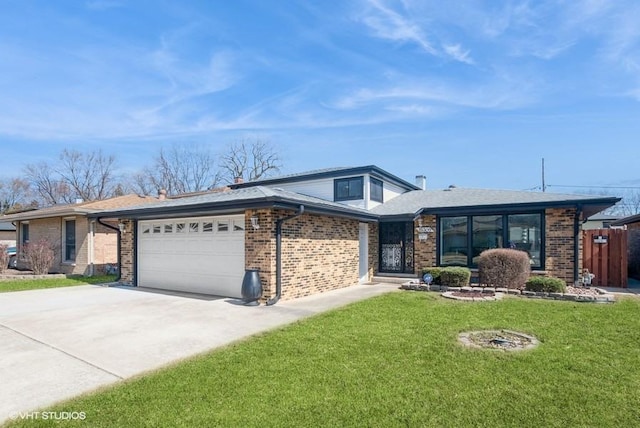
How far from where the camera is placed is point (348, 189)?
15.2 meters

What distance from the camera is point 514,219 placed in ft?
40.3

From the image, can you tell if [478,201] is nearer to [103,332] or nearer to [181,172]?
[103,332]

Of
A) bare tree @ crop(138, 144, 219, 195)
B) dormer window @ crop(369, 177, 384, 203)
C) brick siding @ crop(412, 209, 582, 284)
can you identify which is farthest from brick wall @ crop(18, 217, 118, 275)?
bare tree @ crop(138, 144, 219, 195)

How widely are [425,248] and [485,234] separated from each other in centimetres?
204

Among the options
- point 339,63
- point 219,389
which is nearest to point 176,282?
point 219,389

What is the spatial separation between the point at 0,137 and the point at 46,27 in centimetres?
2321

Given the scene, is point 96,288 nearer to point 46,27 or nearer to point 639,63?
point 46,27

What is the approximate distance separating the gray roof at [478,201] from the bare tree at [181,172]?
29228 mm

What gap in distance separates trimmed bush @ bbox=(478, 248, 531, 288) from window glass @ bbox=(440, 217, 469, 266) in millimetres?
1829

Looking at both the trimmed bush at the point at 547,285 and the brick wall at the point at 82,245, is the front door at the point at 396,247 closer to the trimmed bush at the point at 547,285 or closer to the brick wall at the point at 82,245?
the trimmed bush at the point at 547,285

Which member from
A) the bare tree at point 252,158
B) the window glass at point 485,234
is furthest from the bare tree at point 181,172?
the window glass at point 485,234

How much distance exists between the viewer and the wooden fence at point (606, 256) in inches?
467

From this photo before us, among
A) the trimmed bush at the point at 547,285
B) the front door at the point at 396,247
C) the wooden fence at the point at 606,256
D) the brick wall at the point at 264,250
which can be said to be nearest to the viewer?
the brick wall at the point at 264,250

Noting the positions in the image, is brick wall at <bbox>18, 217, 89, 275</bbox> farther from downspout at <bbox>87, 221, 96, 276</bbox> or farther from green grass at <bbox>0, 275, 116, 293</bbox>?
green grass at <bbox>0, 275, 116, 293</bbox>
